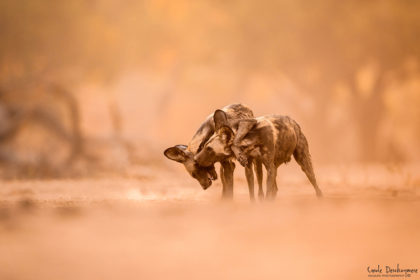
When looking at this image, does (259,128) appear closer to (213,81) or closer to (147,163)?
(147,163)

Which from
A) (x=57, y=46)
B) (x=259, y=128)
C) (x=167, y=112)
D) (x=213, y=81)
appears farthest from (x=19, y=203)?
(x=167, y=112)

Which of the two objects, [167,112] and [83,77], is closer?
[83,77]

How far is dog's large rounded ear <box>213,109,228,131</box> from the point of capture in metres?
7.45

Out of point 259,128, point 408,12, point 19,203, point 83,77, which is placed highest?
point 408,12

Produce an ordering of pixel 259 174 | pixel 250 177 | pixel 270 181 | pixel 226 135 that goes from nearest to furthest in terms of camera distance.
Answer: pixel 270 181 < pixel 226 135 < pixel 250 177 < pixel 259 174

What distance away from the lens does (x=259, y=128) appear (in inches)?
291

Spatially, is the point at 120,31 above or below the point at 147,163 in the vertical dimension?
above

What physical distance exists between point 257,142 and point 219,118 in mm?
629

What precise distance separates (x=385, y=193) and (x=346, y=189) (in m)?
1.15

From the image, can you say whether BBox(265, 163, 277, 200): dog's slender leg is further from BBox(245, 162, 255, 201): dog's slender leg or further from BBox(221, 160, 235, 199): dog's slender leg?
BBox(221, 160, 235, 199): dog's slender leg

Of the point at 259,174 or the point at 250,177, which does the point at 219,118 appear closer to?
the point at 250,177

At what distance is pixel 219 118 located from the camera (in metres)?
7.50

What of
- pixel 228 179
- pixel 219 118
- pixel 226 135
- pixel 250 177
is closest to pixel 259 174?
pixel 250 177

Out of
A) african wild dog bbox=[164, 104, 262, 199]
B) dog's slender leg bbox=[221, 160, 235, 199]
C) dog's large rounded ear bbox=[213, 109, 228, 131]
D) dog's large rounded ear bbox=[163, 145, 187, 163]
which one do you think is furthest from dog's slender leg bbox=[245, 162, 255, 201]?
dog's large rounded ear bbox=[163, 145, 187, 163]
